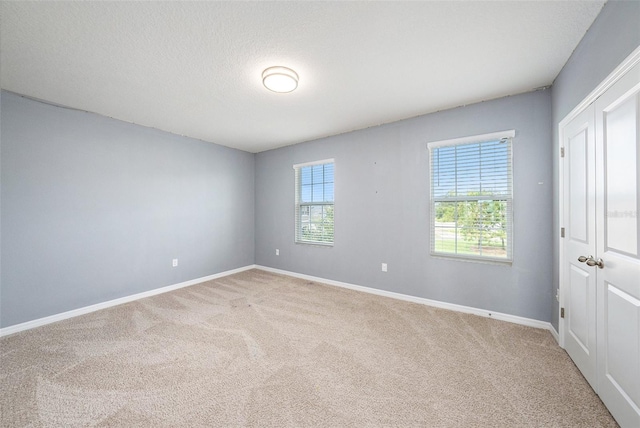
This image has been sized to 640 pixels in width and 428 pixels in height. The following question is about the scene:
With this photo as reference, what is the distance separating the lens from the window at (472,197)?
9.22 ft

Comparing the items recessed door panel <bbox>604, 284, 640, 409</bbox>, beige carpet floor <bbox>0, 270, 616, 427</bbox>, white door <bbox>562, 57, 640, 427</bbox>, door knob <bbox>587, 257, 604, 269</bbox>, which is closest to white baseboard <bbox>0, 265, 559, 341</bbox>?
beige carpet floor <bbox>0, 270, 616, 427</bbox>

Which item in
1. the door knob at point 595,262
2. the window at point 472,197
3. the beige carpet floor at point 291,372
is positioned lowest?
the beige carpet floor at point 291,372

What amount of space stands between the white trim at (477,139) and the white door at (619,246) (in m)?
1.12

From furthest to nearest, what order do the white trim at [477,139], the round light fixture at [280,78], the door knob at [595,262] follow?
the white trim at [477,139], the round light fixture at [280,78], the door knob at [595,262]

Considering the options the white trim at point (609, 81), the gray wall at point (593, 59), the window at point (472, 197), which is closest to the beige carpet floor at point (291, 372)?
the window at point (472, 197)

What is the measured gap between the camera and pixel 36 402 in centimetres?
161

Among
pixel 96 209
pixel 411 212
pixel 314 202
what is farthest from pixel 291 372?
pixel 96 209

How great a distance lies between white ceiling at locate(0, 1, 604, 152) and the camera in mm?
1591

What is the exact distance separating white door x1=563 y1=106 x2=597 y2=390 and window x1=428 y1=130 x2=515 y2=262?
0.64 meters

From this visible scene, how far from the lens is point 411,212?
11.2ft

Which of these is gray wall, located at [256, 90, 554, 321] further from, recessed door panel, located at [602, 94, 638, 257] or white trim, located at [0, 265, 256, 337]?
white trim, located at [0, 265, 256, 337]

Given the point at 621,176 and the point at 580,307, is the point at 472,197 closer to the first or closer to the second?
the point at 580,307

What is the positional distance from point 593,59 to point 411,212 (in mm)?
2087

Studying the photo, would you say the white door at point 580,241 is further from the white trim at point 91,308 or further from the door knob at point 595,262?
the white trim at point 91,308
